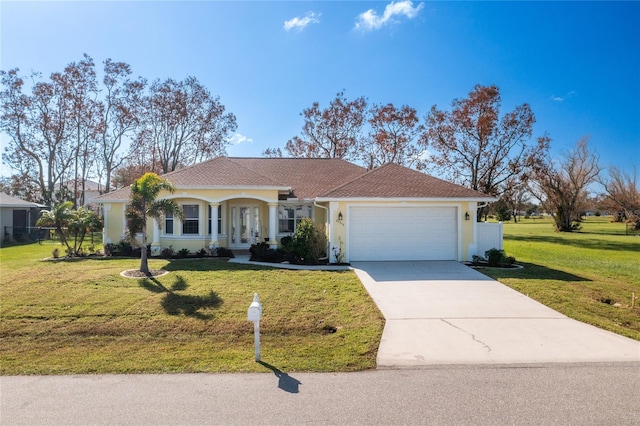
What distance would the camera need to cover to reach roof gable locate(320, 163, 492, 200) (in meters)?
14.1

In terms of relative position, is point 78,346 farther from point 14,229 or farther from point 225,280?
point 14,229

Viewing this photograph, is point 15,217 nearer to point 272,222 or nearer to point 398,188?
point 272,222

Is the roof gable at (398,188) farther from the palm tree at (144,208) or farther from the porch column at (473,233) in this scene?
the palm tree at (144,208)

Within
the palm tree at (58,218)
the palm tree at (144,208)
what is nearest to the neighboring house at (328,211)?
the palm tree at (144,208)

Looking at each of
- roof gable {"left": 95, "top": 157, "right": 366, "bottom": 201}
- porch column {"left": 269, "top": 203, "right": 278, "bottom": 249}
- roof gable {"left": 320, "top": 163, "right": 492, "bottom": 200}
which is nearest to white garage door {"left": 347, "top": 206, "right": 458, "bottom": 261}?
roof gable {"left": 320, "top": 163, "right": 492, "bottom": 200}

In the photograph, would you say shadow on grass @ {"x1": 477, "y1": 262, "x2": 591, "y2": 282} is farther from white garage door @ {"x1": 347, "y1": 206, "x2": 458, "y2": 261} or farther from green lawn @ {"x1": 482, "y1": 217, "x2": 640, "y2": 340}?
white garage door @ {"x1": 347, "y1": 206, "x2": 458, "y2": 261}

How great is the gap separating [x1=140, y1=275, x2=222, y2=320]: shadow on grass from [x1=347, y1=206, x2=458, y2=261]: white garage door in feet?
21.2

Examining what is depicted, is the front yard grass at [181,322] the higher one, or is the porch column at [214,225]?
the porch column at [214,225]

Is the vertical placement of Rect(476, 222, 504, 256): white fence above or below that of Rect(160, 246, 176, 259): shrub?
above

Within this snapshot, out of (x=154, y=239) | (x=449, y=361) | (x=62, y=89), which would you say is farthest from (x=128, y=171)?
(x=449, y=361)

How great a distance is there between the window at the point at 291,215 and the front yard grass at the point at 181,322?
19.3ft

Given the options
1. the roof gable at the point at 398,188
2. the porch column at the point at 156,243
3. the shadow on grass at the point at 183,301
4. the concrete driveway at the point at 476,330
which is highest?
the roof gable at the point at 398,188

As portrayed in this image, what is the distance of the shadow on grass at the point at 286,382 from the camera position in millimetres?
4578

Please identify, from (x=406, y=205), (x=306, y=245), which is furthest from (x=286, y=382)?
(x=406, y=205)
